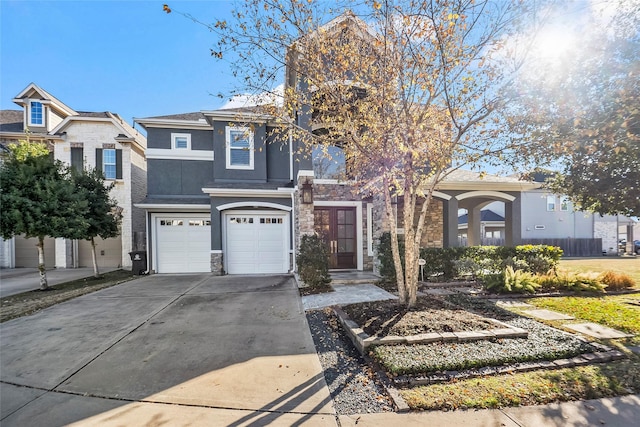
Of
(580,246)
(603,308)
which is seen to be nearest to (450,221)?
(603,308)

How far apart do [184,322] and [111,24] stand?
772cm

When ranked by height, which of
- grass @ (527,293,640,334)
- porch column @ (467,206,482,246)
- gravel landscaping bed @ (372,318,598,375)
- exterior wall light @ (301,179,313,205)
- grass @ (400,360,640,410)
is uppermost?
exterior wall light @ (301,179,313,205)

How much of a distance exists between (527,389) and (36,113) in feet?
70.4

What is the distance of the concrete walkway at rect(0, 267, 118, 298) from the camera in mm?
9008

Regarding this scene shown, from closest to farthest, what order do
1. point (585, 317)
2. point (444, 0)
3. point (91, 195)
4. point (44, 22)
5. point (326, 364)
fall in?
point (326, 364)
point (444, 0)
point (585, 317)
point (44, 22)
point (91, 195)

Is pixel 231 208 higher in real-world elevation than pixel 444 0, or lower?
lower

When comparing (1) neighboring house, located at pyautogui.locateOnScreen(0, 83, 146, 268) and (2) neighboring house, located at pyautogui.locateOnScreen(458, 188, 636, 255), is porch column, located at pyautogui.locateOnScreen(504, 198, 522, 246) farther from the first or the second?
(1) neighboring house, located at pyautogui.locateOnScreen(0, 83, 146, 268)

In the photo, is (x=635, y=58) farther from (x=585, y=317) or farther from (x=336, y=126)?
(x=336, y=126)

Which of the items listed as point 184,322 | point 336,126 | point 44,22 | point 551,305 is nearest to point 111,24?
point 44,22

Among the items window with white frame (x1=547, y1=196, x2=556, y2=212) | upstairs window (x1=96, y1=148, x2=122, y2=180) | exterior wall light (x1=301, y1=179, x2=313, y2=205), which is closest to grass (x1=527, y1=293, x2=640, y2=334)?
exterior wall light (x1=301, y1=179, x2=313, y2=205)

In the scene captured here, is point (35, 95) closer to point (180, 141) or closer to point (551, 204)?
point (180, 141)

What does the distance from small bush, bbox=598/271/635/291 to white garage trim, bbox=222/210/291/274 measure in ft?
31.3

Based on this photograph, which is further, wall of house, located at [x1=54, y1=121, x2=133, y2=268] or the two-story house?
Answer: wall of house, located at [x1=54, y1=121, x2=133, y2=268]

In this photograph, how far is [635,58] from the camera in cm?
481
